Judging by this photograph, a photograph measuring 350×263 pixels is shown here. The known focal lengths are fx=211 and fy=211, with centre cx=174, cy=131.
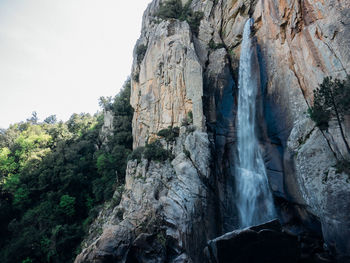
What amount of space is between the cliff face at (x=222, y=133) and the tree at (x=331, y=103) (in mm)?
692

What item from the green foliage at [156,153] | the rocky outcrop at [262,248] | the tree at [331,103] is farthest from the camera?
the green foliage at [156,153]

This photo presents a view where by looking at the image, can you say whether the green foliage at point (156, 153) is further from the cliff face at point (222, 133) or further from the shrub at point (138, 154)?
the shrub at point (138, 154)

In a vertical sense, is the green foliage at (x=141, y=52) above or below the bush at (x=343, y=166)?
above

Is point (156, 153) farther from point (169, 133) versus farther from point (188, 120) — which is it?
point (188, 120)

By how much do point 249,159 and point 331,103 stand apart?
28.6 feet

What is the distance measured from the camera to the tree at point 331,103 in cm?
1259

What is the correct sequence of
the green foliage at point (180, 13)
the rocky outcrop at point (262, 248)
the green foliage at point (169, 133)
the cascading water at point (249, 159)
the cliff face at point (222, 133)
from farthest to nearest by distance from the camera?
the green foliage at point (180, 13) < the green foliage at point (169, 133) < the cascading water at point (249, 159) < the cliff face at point (222, 133) < the rocky outcrop at point (262, 248)

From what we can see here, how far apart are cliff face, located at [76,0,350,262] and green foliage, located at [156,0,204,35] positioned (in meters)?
1.17

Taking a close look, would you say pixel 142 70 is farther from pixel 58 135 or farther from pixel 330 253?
pixel 330 253

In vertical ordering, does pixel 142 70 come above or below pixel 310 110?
above

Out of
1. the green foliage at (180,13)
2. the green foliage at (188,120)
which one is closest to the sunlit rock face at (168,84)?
the green foliage at (188,120)

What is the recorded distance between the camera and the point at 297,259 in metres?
14.1

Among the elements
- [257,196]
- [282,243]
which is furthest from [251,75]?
[282,243]

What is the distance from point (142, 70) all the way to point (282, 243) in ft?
74.8
